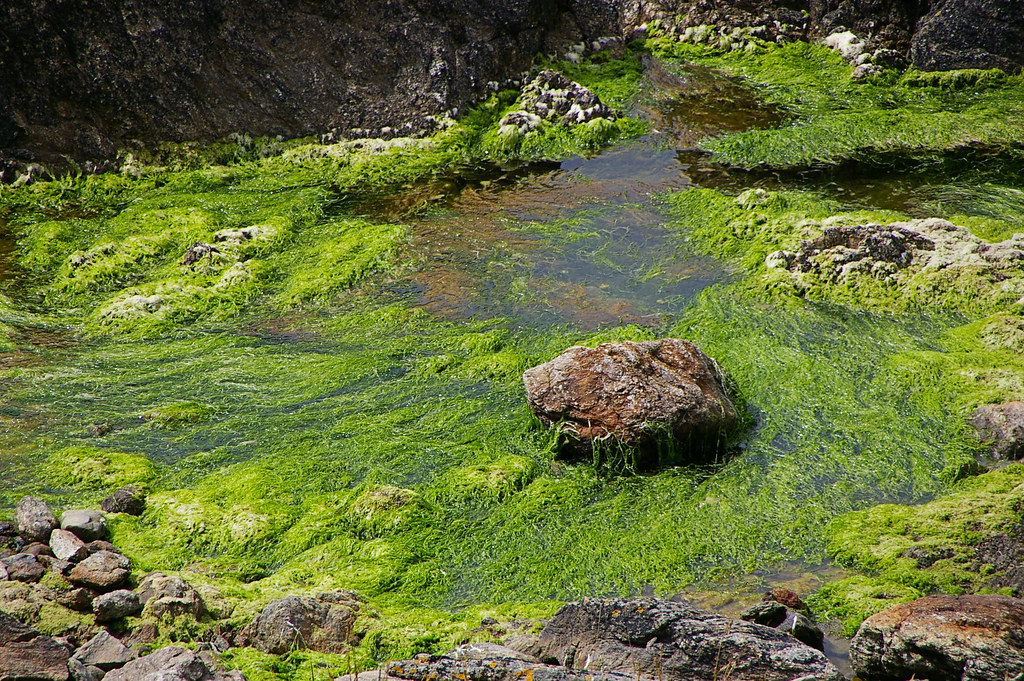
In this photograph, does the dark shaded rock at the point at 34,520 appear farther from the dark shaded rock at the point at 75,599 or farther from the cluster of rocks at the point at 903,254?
the cluster of rocks at the point at 903,254

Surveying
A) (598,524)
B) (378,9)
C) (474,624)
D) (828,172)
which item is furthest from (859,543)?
(378,9)

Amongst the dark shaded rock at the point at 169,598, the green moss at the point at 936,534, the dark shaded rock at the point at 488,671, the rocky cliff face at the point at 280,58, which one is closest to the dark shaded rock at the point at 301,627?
the dark shaded rock at the point at 169,598

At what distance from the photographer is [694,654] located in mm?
4016

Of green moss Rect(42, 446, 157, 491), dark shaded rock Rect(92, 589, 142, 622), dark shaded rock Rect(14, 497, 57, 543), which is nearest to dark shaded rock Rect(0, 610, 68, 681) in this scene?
dark shaded rock Rect(92, 589, 142, 622)

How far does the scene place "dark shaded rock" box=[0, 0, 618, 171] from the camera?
11141 mm

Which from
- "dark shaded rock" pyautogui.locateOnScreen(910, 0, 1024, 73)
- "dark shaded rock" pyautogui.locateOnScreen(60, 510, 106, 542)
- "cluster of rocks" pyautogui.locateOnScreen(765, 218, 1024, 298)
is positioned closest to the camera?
"dark shaded rock" pyautogui.locateOnScreen(60, 510, 106, 542)

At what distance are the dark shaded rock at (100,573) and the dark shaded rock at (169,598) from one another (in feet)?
0.65

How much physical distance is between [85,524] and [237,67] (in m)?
8.43

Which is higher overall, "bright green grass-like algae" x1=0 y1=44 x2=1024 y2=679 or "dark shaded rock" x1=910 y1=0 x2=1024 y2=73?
"dark shaded rock" x1=910 y1=0 x2=1024 y2=73

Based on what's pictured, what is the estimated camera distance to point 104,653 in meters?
4.26

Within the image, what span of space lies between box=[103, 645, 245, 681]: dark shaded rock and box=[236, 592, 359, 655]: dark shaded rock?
0.35 m

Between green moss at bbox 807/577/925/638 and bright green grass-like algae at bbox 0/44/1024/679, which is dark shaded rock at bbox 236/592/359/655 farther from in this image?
green moss at bbox 807/577/925/638

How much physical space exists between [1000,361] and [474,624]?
16.9 ft

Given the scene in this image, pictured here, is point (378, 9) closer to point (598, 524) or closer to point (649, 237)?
point (649, 237)
